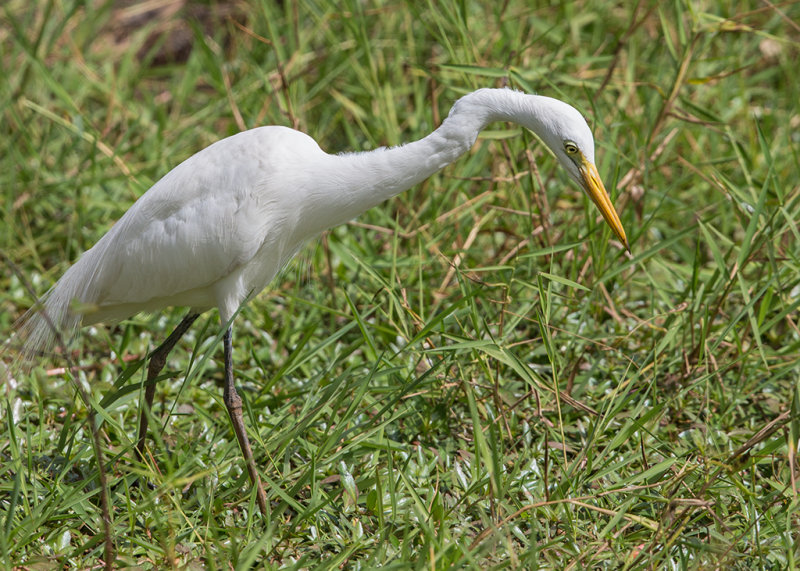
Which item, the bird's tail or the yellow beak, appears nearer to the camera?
the yellow beak

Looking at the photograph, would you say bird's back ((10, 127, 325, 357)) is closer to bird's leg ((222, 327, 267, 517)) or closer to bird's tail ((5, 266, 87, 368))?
bird's tail ((5, 266, 87, 368))

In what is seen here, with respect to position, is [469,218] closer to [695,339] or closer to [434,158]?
[695,339]

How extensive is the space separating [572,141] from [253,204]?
0.85 m

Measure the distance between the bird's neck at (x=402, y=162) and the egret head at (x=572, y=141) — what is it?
0.06 metres

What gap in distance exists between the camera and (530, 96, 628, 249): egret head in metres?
2.11

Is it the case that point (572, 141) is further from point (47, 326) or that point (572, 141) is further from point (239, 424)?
point (47, 326)

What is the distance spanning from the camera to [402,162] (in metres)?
2.22

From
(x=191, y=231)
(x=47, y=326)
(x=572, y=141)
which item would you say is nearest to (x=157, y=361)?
(x=47, y=326)

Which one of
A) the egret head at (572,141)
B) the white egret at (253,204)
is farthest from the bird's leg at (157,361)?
the egret head at (572,141)

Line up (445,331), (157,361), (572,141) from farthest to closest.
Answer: (157,361) → (445,331) → (572,141)

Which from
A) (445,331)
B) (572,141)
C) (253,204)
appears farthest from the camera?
(445,331)

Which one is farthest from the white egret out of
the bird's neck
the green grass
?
the green grass

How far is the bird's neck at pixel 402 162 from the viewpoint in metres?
2.16

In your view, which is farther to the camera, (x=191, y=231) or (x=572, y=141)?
(x=191, y=231)
